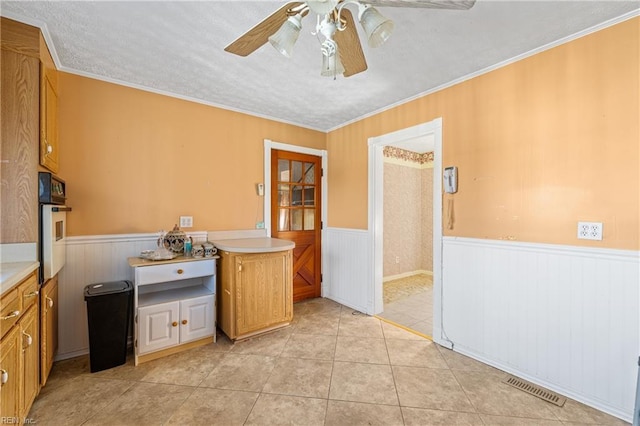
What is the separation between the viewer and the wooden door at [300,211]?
3633mm

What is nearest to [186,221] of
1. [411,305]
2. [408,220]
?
[411,305]

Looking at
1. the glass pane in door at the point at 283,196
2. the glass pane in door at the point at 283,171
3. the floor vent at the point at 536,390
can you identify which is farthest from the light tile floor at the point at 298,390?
the glass pane in door at the point at 283,171

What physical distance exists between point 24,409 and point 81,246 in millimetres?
1266

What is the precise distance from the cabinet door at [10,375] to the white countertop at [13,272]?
0.25 metres

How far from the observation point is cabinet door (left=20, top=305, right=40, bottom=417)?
1.52 metres

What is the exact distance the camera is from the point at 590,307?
1802 mm

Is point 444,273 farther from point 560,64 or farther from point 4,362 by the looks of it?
point 4,362

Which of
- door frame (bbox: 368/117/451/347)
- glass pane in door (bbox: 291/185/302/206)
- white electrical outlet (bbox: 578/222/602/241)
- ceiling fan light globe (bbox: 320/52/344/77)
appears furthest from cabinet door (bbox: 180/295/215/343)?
white electrical outlet (bbox: 578/222/602/241)

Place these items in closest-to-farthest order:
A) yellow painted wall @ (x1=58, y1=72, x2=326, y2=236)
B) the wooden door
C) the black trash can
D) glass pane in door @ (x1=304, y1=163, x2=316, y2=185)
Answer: the black trash can < yellow painted wall @ (x1=58, y1=72, x2=326, y2=236) < the wooden door < glass pane in door @ (x1=304, y1=163, x2=316, y2=185)

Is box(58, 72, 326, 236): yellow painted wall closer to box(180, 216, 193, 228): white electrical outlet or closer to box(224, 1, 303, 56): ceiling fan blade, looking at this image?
box(180, 216, 193, 228): white electrical outlet

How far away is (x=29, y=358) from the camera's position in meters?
1.62

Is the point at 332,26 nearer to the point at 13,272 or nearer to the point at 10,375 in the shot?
the point at 13,272

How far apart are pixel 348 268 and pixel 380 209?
0.91 m

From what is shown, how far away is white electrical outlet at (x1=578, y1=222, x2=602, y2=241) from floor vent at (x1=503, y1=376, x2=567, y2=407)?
3.64 feet
